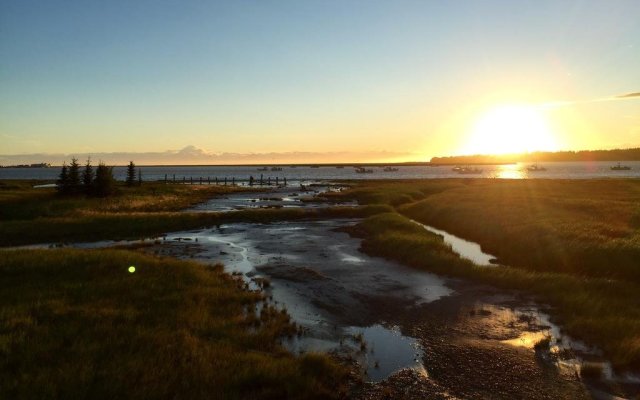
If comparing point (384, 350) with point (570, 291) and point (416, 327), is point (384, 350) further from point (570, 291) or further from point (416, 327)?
point (570, 291)

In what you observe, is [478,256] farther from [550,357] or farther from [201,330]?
[201,330]

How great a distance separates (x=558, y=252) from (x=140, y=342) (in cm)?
2405

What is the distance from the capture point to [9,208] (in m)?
47.6

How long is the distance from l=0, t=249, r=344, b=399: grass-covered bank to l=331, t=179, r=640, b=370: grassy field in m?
10.6

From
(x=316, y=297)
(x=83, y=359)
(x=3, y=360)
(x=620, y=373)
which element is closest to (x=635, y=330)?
(x=620, y=373)

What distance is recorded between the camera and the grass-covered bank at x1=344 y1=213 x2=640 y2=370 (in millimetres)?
14750

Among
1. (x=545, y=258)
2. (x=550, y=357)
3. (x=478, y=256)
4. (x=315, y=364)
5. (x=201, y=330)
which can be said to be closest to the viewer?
(x=315, y=364)

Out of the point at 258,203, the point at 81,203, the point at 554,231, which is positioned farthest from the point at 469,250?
the point at 81,203

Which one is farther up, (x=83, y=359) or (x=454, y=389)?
(x=83, y=359)

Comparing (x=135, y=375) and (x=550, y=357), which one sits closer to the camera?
(x=135, y=375)

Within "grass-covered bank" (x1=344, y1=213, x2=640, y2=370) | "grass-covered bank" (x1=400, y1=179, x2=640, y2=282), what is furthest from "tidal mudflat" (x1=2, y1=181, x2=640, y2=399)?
"grass-covered bank" (x1=400, y1=179, x2=640, y2=282)

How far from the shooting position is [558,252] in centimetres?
2661

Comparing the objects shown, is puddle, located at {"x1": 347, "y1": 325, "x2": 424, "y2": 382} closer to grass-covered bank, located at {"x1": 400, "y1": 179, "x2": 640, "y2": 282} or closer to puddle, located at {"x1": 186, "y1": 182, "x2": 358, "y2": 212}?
grass-covered bank, located at {"x1": 400, "y1": 179, "x2": 640, "y2": 282}

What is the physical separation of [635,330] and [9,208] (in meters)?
55.4
